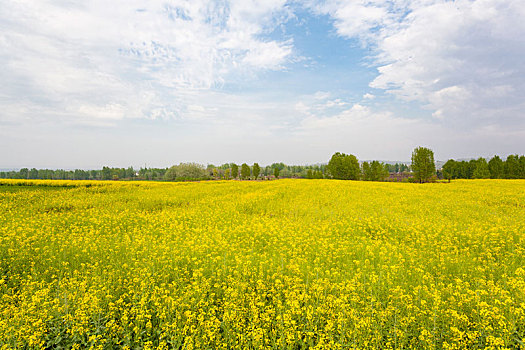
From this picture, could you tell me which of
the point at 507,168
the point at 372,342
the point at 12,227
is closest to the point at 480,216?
the point at 372,342

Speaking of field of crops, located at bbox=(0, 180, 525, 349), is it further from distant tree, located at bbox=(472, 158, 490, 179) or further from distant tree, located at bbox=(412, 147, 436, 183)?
distant tree, located at bbox=(472, 158, 490, 179)

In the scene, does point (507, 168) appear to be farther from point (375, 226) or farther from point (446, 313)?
point (446, 313)

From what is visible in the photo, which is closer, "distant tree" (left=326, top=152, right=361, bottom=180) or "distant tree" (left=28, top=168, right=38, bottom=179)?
"distant tree" (left=326, top=152, right=361, bottom=180)

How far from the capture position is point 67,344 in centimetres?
397

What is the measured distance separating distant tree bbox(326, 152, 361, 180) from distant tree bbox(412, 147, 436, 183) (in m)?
14.8

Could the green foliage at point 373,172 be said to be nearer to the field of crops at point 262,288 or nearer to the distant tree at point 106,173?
the field of crops at point 262,288

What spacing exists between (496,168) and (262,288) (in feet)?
292

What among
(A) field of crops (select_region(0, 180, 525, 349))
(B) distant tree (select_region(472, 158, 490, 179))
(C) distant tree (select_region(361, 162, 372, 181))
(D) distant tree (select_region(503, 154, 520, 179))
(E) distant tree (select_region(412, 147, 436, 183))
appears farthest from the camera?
(C) distant tree (select_region(361, 162, 372, 181))

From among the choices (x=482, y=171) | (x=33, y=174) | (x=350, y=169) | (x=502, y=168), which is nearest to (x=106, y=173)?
(x=33, y=174)

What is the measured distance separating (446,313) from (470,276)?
104 inches

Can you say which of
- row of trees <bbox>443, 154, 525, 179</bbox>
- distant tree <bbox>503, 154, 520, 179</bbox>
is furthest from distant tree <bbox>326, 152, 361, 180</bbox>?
distant tree <bbox>503, 154, 520, 179</bbox>

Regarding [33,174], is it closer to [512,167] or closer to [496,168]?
[496,168]

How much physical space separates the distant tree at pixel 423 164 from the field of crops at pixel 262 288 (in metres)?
51.7

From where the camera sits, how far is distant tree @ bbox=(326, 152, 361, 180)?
68.0 meters
